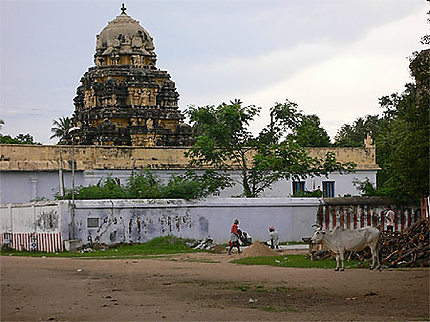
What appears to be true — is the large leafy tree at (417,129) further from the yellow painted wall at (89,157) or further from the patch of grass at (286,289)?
the yellow painted wall at (89,157)

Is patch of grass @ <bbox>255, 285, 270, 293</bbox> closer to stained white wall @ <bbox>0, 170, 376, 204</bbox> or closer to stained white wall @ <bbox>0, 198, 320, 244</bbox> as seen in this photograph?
stained white wall @ <bbox>0, 198, 320, 244</bbox>

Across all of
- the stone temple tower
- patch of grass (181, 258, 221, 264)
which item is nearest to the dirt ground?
patch of grass (181, 258, 221, 264)

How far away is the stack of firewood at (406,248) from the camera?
22516 millimetres

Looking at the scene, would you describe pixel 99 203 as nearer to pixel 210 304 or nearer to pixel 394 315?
pixel 210 304

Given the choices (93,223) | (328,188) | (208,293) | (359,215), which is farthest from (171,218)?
(328,188)

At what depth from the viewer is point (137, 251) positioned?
3272 cm

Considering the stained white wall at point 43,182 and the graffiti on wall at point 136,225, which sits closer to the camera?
the graffiti on wall at point 136,225

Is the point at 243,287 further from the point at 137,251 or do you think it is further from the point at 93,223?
the point at 93,223

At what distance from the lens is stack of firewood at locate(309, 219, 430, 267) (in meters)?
22.5

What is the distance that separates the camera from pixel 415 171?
87.0ft

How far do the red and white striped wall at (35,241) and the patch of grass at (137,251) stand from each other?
54cm

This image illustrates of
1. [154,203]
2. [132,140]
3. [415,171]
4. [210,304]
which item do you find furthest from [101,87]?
[210,304]

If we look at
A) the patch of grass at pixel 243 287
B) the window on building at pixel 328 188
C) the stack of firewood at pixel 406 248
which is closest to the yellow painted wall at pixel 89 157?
the window on building at pixel 328 188

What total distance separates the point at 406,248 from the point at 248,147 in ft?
78.8
